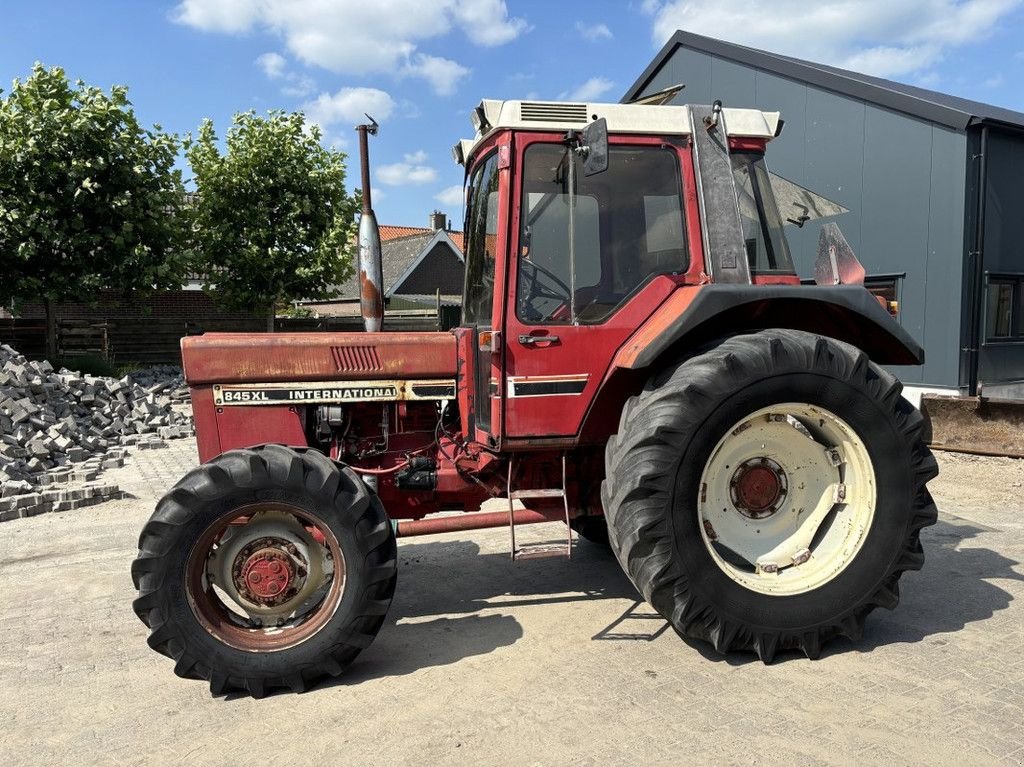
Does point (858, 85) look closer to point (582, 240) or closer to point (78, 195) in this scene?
point (582, 240)

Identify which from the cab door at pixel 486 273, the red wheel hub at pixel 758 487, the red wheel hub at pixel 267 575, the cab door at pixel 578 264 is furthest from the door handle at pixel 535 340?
the red wheel hub at pixel 267 575

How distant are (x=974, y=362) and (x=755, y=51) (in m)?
6.33

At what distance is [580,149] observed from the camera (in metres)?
3.44

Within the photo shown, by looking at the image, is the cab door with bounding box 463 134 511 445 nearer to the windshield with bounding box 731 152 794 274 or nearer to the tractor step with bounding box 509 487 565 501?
the tractor step with bounding box 509 487 565 501

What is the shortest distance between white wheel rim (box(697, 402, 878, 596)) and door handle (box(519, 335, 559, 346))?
0.92 meters

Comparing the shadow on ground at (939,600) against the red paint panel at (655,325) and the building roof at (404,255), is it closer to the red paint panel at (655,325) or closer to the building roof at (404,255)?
the red paint panel at (655,325)

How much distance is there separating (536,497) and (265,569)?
4.31ft

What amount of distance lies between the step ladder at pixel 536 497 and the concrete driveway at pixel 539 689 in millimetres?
466

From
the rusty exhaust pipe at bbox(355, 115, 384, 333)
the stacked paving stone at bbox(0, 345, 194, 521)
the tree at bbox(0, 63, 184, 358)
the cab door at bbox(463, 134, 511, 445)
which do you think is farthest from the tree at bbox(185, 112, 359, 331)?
the cab door at bbox(463, 134, 511, 445)

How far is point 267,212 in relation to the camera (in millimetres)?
15742

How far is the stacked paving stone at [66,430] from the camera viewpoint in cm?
681

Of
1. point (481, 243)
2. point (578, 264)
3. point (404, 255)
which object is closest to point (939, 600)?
point (578, 264)

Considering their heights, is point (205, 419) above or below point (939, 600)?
above

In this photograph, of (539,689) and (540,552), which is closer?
(539,689)
